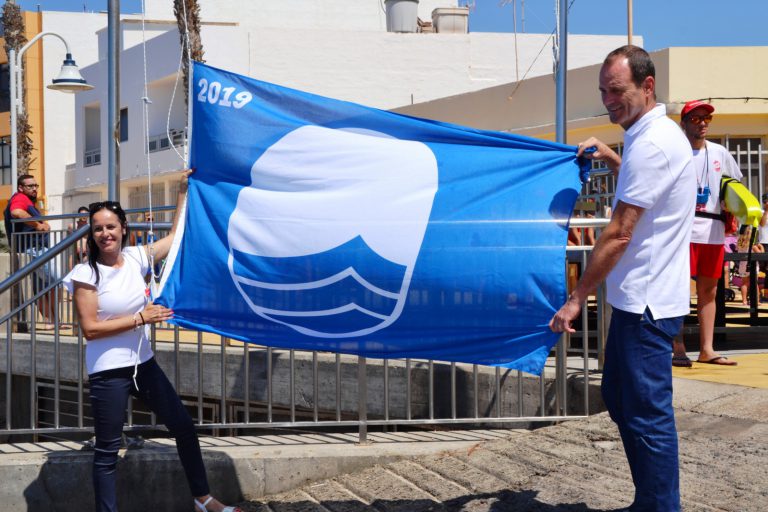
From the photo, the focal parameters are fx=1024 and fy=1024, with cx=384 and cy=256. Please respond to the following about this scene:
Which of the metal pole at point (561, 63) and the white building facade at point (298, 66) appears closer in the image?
the metal pole at point (561, 63)

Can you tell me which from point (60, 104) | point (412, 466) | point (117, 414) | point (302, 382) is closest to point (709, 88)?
point (302, 382)

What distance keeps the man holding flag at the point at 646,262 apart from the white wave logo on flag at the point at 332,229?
1.32m

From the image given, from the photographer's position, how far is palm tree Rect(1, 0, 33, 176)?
37.4 metres

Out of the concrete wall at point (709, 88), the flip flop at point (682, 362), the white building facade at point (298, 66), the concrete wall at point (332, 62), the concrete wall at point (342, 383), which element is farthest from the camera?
the concrete wall at point (332, 62)

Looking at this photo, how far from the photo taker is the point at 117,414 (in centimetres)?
544

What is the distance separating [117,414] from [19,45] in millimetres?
39040

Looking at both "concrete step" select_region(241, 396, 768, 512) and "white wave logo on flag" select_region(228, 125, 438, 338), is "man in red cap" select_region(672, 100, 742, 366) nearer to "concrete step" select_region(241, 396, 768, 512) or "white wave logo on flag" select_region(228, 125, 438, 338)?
"concrete step" select_region(241, 396, 768, 512)

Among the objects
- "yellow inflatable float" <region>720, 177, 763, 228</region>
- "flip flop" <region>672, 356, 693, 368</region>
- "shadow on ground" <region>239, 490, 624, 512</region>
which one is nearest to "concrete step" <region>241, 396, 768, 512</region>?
"shadow on ground" <region>239, 490, 624, 512</region>

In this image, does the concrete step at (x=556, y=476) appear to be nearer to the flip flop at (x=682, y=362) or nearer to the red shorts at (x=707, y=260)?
the flip flop at (x=682, y=362)

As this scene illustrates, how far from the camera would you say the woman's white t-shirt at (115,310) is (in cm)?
541

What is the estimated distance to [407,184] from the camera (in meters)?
5.53

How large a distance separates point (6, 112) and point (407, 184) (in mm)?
46660

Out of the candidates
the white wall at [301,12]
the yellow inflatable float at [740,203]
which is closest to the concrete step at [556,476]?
the yellow inflatable float at [740,203]

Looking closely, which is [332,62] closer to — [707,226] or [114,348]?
[707,226]
